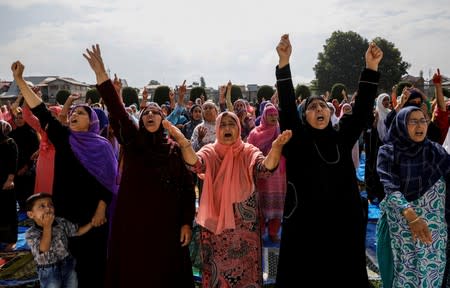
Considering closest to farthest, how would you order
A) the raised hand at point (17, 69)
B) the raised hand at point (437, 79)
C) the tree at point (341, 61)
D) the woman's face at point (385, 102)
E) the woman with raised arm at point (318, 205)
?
1. the woman with raised arm at point (318, 205)
2. the raised hand at point (17, 69)
3. the raised hand at point (437, 79)
4. the woman's face at point (385, 102)
5. the tree at point (341, 61)

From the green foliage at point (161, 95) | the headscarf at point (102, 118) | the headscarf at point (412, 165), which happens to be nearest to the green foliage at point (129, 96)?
the green foliage at point (161, 95)

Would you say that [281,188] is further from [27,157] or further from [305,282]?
[27,157]

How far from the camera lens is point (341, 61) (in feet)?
137

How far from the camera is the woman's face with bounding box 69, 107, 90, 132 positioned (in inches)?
114

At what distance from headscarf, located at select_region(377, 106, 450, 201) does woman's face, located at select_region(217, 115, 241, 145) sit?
105 cm

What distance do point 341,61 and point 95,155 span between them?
1658 inches

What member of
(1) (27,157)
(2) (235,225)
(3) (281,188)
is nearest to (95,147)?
(2) (235,225)

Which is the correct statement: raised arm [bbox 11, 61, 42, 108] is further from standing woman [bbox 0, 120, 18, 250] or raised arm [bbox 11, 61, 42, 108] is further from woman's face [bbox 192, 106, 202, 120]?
woman's face [bbox 192, 106, 202, 120]

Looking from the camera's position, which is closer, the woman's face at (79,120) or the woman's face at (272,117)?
the woman's face at (79,120)

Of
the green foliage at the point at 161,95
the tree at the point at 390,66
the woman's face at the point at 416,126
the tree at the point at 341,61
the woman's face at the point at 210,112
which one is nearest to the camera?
the woman's face at the point at 416,126

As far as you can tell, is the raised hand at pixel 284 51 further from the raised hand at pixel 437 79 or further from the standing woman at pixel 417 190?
the raised hand at pixel 437 79

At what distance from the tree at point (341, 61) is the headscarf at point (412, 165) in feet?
129

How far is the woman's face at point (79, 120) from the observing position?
114 inches

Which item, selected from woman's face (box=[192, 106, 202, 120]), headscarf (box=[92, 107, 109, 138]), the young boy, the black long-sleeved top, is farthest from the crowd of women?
woman's face (box=[192, 106, 202, 120])
